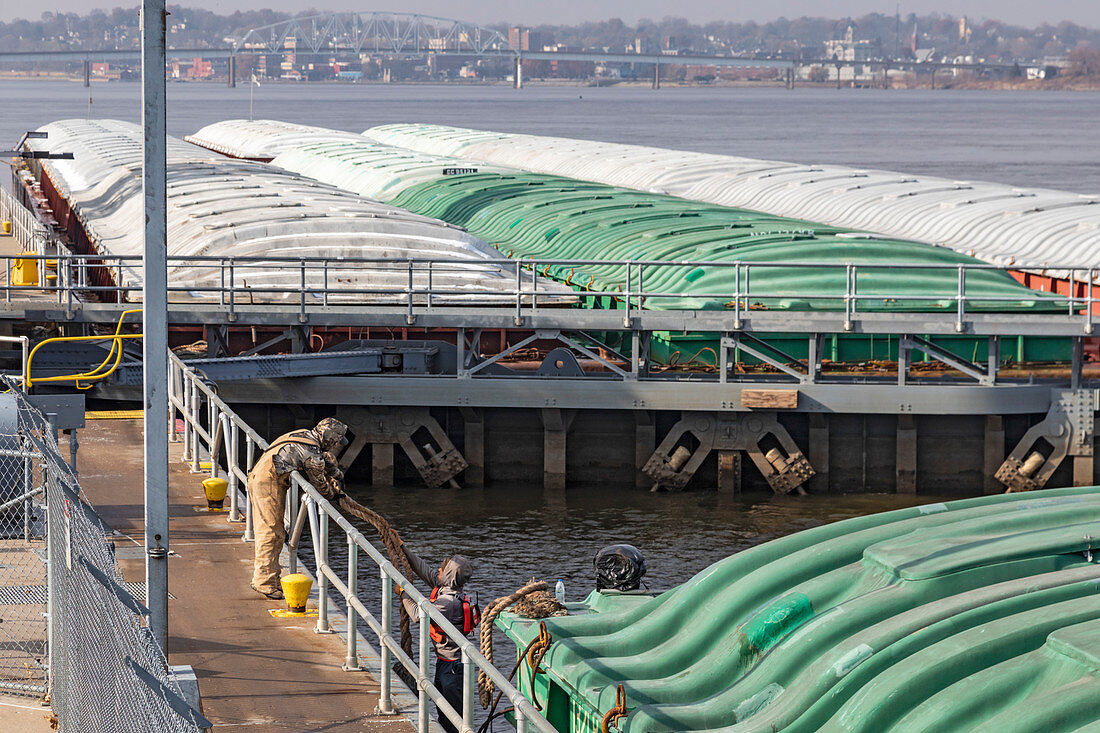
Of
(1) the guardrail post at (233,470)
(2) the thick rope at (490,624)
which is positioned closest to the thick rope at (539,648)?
(2) the thick rope at (490,624)

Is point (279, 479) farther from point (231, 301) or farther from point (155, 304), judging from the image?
point (231, 301)

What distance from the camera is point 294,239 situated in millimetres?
28484

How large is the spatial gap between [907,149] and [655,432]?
130 m

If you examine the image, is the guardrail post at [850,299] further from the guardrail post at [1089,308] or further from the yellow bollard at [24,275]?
the yellow bollard at [24,275]

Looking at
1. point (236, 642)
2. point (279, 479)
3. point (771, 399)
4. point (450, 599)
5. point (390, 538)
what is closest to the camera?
point (450, 599)

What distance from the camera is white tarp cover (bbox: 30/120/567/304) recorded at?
27.0 meters

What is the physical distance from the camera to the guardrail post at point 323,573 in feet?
36.7

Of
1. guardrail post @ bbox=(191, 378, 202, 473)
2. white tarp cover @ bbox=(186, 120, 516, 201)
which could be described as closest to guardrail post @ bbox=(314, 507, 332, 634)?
guardrail post @ bbox=(191, 378, 202, 473)

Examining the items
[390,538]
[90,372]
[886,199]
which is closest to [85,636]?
[390,538]

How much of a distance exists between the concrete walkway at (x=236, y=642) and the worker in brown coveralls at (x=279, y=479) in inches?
10.7

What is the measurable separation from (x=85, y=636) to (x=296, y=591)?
3.60 metres

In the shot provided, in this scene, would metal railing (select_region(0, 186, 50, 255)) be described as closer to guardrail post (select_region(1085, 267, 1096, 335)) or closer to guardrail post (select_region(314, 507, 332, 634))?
guardrail post (select_region(1085, 267, 1096, 335))

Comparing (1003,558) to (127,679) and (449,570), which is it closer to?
(449,570)

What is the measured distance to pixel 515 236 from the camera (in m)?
36.2
